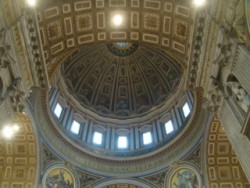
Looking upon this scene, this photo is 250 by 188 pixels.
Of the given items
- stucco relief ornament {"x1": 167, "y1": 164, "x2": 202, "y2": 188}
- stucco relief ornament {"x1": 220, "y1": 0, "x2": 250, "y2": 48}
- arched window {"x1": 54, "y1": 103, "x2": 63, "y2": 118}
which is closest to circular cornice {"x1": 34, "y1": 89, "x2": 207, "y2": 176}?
stucco relief ornament {"x1": 167, "y1": 164, "x2": 202, "y2": 188}

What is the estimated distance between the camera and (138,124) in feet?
98.5

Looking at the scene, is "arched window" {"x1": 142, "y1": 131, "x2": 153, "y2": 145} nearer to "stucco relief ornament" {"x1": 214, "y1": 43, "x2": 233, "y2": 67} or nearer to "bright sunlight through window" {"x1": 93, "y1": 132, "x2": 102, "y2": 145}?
"bright sunlight through window" {"x1": 93, "y1": 132, "x2": 102, "y2": 145}

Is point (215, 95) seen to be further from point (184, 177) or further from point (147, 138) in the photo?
point (147, 138)

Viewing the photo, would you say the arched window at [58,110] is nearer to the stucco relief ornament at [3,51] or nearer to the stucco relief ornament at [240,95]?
the stucco relief ornament at [3,51]

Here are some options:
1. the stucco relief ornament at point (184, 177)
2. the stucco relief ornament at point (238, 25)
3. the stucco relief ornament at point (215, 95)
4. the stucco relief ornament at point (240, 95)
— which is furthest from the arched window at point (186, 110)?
the stucco relief ornament at point (238, 25)

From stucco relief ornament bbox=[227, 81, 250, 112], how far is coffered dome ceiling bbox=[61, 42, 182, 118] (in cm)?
1741

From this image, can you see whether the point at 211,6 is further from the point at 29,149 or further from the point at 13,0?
the point at 29,149

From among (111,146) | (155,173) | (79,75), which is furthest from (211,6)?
(79,75)

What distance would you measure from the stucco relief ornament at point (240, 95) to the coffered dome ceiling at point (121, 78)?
17.4m

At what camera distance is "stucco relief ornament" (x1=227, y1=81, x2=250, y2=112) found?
37.4 ft

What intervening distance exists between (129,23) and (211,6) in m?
4.89

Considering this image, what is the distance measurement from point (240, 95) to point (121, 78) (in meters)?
23.4

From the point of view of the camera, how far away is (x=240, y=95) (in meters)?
11.8

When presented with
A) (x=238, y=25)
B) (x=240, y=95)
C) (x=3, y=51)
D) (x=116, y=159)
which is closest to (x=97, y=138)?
(x=116, y=159)
